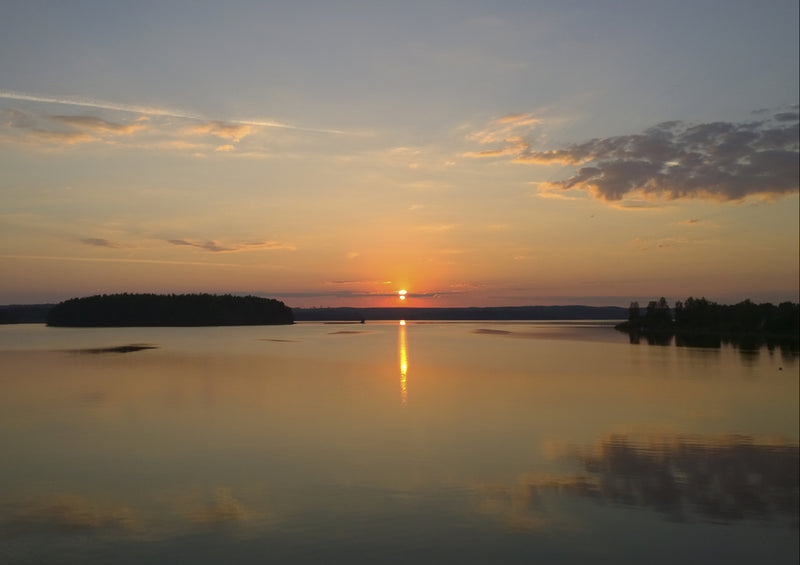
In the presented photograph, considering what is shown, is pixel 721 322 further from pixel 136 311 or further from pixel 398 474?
pixel 136 311

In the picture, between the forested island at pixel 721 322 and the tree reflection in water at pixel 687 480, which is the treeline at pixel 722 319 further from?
the tree reflection in water at pixel 687 480

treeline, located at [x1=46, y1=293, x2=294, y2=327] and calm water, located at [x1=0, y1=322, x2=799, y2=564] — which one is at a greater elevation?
treeline, located at [x1=46, y1=293, x2=294, y2=327]

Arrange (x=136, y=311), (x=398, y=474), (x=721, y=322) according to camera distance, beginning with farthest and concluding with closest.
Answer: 1. (x=136, y=311)
2. (x=721, y=322)
3. (x=398, y=474)

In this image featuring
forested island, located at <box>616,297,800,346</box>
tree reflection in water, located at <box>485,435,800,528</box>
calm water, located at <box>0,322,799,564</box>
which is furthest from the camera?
forested island, located at <box>616,297,800,346</box>

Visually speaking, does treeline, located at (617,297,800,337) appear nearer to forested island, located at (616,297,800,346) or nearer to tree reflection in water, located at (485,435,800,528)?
forested island, located at (616,297,800,346)

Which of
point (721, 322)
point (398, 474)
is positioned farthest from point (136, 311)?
point (398, 474)

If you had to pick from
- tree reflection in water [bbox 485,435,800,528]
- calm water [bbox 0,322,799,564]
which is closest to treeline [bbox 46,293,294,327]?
calm water [bbox 0,322,799,564]

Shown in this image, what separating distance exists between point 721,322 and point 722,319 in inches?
23.3

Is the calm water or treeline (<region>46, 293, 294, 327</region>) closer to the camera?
the calm water

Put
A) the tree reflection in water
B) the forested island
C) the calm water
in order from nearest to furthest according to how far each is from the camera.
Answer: the calm water, the tree reflection in water, the forested island

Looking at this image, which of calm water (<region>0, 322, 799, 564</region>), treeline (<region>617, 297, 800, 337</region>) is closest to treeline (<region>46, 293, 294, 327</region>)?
treeline (<region>617, 297, 800, 337</region>)

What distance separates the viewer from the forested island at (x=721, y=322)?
9950 centimetres

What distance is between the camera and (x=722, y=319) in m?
114

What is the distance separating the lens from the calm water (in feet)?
42.9
